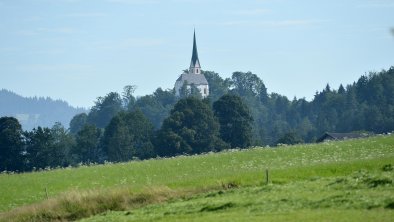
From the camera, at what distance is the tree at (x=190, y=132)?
4102 inches

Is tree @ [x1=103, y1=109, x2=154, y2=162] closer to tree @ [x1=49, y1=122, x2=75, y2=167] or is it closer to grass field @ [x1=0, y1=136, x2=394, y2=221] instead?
tree @ [x1=49, y1=122, x2=75, y2=167]

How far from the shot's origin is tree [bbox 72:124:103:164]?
377ft

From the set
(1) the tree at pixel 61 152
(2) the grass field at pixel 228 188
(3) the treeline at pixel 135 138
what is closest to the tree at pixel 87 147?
(3) the treeline at pixel 135 138

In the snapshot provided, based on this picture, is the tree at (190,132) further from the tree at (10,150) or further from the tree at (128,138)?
the tree at (10,150)

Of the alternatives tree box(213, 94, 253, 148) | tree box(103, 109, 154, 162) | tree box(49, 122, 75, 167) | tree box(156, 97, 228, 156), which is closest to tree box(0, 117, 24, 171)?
tree box(49, 122, 75, 167)

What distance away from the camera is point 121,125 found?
115938 mm

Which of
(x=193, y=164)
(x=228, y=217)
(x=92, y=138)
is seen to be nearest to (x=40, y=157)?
(x=92, y=138)

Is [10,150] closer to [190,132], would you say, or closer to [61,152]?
[61,152]

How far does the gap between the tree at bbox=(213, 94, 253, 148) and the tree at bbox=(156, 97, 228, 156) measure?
3.00 m

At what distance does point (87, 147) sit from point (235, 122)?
19722 millimetres

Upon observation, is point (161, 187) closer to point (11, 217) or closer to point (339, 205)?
point (11, 217)

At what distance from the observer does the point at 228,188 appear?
130 ft

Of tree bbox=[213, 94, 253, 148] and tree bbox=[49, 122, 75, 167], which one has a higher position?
tree bbox=[213, 94, 253, 148]

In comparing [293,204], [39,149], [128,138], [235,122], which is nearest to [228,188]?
[293,204]
